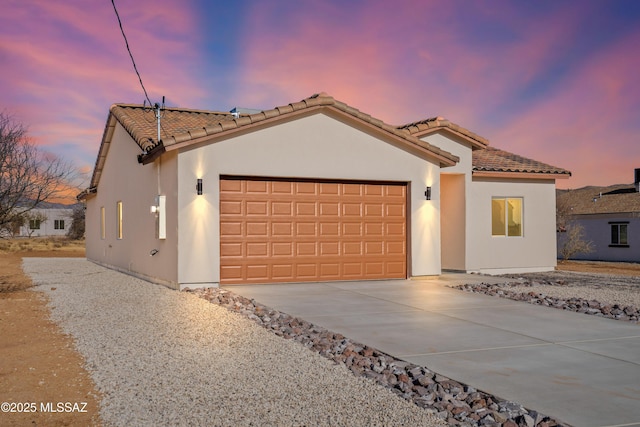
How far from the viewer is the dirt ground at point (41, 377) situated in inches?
186

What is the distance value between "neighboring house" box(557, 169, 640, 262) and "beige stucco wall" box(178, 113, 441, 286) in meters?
20.9

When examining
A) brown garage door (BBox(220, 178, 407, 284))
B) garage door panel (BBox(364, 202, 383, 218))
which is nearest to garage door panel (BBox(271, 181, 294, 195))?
brown garage door (BBox(220, 178, 407, 284))

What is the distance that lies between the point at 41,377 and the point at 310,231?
27.4 ft

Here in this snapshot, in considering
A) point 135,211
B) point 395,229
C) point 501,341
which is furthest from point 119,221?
point 501,341

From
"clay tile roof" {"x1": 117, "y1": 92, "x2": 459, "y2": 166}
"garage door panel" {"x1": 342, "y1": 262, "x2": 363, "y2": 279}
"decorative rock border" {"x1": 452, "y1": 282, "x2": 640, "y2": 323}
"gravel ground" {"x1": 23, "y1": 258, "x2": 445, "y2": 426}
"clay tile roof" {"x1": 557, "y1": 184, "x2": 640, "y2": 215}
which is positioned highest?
"clay tile roof" {"x1": 117, "y1": 92, "x2": 459, "y2": 166}

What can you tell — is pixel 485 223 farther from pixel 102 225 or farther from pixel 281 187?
pixel 102 225

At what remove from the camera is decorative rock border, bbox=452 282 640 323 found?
31.8 feet

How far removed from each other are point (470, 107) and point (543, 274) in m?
6.24

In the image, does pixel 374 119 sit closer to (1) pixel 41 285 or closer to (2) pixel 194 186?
(2) pixel 194 186

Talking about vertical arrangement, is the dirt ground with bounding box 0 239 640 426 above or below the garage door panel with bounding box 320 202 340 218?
below

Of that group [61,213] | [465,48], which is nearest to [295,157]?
[465,48]

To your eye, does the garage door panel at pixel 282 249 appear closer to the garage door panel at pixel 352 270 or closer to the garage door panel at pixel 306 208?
the garage door panel at pixel 306 208

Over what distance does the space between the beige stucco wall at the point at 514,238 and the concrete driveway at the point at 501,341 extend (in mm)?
5313

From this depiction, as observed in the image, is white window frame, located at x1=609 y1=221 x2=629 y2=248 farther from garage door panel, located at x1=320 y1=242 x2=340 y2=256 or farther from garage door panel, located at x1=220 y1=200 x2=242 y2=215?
garage door panel, located at x1=220 y1=200 x2=242 y2=215
